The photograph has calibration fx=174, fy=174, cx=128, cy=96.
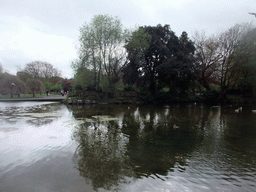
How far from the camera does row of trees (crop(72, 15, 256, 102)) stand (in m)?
24.9

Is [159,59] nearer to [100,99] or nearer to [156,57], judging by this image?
[156,57]

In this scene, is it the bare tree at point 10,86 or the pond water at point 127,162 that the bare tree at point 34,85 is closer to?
the bare tree at point 10,86

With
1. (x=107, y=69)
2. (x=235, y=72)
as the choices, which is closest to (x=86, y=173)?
(x=107, y=69)

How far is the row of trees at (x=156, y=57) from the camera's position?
81.8 feet

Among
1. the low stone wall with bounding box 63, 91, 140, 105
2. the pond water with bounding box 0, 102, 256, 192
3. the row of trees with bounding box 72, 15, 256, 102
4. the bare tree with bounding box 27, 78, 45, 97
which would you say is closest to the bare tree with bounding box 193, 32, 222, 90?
the row of trees with bounding box 72, 15, 256, 102

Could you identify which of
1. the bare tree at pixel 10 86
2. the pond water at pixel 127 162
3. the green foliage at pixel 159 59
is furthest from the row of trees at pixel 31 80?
the pond water at pixel 127 162

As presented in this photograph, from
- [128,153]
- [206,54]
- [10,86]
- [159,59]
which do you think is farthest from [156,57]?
[10,86]

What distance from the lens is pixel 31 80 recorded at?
37594 millimetres

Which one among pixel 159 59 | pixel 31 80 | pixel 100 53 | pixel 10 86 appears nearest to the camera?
pixel 100 53

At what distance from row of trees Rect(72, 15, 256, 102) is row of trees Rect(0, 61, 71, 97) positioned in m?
16.1

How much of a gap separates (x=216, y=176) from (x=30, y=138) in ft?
22.5

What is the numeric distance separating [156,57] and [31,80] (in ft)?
88.7

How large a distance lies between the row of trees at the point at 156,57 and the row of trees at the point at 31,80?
52.8 ft

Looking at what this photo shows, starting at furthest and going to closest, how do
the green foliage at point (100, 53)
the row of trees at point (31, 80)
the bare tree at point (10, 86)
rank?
the row of trees at point (31, 80), the bare tree at point (10, 86), the green foliage at point (100, 53)
